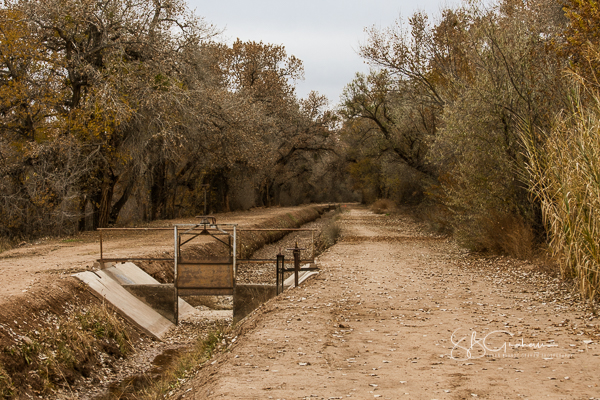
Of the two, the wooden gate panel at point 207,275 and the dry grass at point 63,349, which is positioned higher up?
the wooden gate panel at point 207,275

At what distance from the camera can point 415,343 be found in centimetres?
723

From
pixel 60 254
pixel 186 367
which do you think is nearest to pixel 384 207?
pixel 60 254

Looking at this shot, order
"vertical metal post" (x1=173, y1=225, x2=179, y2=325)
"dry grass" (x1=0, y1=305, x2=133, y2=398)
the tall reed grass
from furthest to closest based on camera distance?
"vertical metal post" (x1=173, y1=225, x2=179, y2=325) < the tall reed grass < "dry grass" (x1=0, y1=305, x2=133, y2=398)

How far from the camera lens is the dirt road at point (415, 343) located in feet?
17.9

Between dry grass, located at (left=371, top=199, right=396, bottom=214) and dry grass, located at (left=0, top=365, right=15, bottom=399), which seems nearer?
dry grass, located at (left=0, top=365, right=15, bottom=399)

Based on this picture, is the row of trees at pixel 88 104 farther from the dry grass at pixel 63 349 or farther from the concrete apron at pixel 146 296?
the dry grass at pixel 63 349

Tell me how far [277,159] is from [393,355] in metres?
46.0

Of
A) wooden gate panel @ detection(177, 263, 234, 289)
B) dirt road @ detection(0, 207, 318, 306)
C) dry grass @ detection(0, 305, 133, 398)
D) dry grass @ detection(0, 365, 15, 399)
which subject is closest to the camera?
dry grass @ detection(0, 365, 15, 399)

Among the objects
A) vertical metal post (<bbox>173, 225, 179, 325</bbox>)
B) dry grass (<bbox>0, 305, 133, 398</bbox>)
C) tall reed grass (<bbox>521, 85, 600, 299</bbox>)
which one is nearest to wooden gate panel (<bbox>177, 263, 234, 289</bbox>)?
vertical metal post (<bbox>173, 225, 179, 325</bbox>)

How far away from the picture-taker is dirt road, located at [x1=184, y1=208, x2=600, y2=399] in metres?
5.45

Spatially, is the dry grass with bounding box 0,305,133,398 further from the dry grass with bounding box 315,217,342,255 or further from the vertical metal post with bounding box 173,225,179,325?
the dry grass with bounding box 315,217,342,255

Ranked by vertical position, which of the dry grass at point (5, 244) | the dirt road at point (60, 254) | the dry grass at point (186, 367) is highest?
the dry grass at point (5, 244)

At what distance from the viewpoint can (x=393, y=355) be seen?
22.0ft

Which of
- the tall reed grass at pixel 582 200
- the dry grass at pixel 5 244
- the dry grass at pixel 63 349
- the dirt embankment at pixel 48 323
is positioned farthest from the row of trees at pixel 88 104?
the tall reed grass at pixel 582 200
